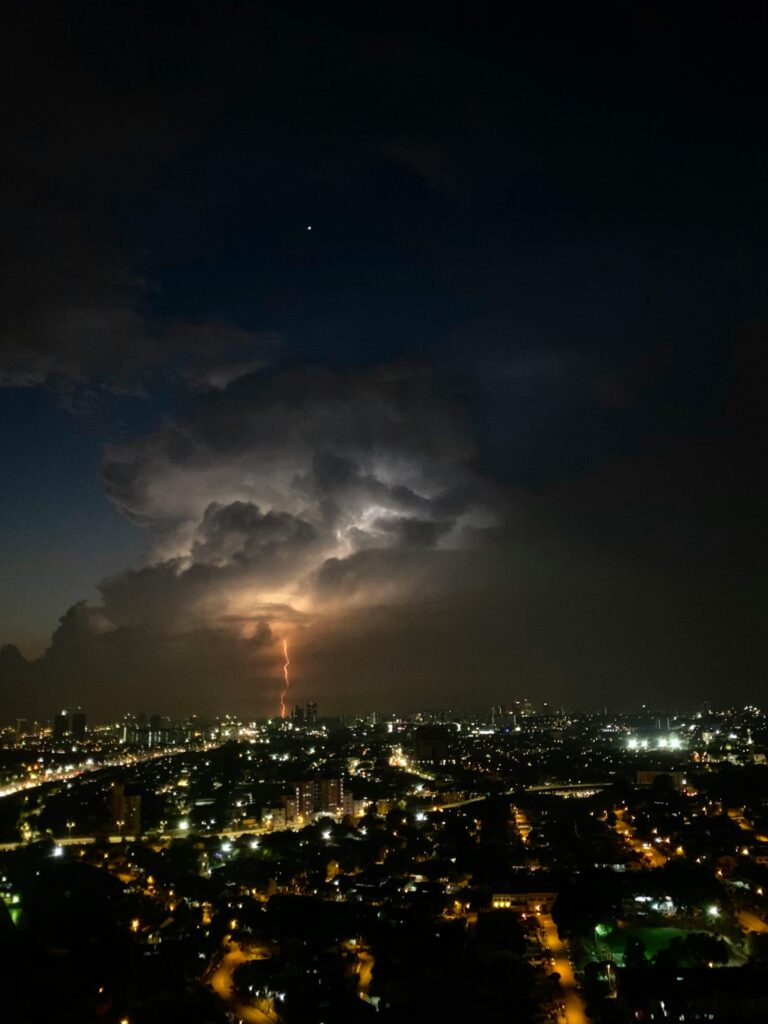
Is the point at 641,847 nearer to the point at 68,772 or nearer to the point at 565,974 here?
the point at 565,974

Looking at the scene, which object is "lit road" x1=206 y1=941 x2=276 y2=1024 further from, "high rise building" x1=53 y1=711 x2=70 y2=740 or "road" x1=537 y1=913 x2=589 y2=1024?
"high rise building" x1=53 y1=711 x2=70 y2=740

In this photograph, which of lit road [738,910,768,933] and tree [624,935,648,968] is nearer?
tree [624,935,648,968]

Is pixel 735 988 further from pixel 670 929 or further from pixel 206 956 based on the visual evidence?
pixel 206 956

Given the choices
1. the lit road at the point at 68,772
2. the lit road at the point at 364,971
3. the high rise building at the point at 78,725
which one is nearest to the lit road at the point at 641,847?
the lit road at the point at 364,971

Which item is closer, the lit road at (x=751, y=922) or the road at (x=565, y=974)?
the road at (x=565, y=974)

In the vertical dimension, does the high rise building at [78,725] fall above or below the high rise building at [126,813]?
above

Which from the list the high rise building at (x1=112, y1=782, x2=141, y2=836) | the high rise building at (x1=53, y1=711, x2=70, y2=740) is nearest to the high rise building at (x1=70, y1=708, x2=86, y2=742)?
the high rise building at (x1=53, y1=711, x2=70, y2=740)

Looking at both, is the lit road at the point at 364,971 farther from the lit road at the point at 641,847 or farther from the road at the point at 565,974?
the lit road at the point at 641,847
